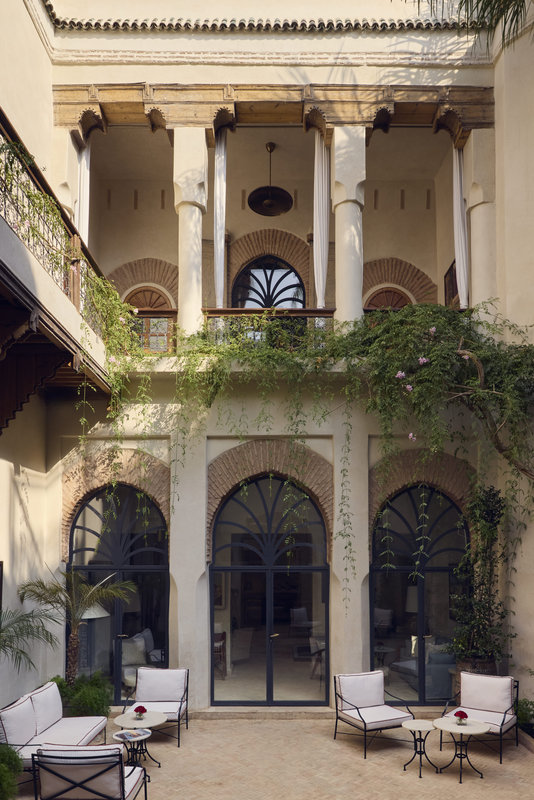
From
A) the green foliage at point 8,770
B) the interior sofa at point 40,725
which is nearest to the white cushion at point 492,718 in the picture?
the interior sofa at point 40,725

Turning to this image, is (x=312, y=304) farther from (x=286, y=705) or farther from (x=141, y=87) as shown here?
(x=286, y=705)

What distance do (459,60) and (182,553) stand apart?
8568 millimetres

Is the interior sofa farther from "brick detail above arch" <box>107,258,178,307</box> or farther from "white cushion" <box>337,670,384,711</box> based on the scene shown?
"brick detail above arch" <box>107,258,178,307</box>

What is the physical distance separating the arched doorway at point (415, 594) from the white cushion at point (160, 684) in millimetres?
3010

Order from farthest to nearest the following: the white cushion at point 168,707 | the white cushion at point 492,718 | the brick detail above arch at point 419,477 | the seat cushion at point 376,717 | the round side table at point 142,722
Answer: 1. the brick detail above arch at point 419,477
2. the white cushion at point 168,707
3. the seat cushion at point 376,717
4. the white cushion at point 492,718
5. the round side table at point 142,722

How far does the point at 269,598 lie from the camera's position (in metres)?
11.3

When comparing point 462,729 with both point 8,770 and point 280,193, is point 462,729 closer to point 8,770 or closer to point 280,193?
point 8,770

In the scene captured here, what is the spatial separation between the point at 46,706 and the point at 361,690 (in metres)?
3.91

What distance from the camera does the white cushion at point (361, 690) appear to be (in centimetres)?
969

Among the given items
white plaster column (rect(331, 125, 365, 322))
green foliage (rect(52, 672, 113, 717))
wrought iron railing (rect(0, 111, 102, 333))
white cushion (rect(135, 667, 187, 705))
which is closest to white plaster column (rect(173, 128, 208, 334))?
wrought iron railing (rect(0, 111, 102, 333))

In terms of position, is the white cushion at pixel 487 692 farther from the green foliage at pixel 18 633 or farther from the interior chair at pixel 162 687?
the green foliage at pixel 18 633

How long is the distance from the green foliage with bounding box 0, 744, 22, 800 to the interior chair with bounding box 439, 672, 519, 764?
16.1 feet

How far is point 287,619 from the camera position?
11.3 m

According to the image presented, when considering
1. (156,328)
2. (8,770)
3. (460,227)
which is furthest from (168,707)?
(460,227)
